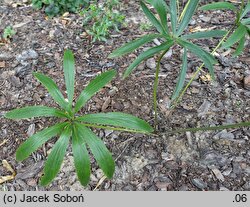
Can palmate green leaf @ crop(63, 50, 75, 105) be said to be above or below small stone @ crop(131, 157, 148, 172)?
above

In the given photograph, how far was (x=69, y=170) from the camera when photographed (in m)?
1.68

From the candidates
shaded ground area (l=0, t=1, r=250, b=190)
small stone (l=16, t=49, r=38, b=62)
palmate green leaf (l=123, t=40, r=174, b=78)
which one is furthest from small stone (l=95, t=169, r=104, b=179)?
small stone (l=16, t=49, r=38, b=62)

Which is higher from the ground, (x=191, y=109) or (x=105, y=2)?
(x=105, y=2)

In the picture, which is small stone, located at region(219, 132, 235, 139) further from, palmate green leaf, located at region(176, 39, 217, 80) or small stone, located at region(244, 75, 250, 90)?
palmate green leaf, located at region(176, 39, 217, 80)

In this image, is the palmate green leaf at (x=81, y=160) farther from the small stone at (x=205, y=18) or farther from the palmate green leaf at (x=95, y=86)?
the small stone at (x=205, y=18)

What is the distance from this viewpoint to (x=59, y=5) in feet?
7.95

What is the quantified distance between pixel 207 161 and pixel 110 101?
604 millimetres

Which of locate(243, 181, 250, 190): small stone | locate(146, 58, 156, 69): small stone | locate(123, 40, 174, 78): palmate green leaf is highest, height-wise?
locate(123, 40, 174, 78): palmate green leaf

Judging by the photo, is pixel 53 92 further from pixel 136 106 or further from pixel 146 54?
pixel 136 106

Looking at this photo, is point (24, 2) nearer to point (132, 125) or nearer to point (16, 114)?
point (16, 114)

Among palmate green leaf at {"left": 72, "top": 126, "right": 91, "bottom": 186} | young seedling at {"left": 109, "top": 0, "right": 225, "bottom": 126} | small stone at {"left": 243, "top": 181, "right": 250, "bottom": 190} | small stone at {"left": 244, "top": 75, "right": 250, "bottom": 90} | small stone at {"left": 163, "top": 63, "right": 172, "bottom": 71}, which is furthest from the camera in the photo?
small stone at {"left": 163, "top": 63, "right": 172, "bottom": 71}

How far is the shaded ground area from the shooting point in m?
1.64

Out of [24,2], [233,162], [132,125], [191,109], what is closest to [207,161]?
[233,162]

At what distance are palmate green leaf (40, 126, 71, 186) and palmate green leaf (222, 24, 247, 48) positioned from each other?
0.74 m
